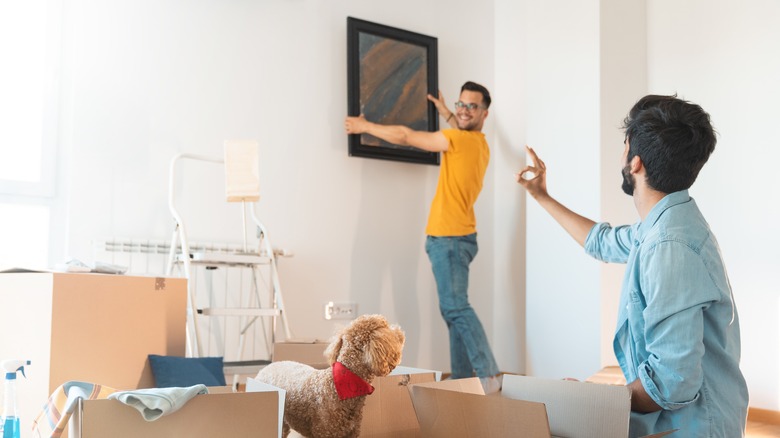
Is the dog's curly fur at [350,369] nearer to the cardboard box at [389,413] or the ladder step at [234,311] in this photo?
the cardboard box at [389,413]

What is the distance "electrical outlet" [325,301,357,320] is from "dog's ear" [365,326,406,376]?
7.29 feet

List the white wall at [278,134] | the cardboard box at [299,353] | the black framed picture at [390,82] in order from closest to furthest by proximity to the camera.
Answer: the cardboard box at [299,353] < the white wall at [278,134] < the black framed picture at [390,82]

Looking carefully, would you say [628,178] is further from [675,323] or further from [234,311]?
[234,311]

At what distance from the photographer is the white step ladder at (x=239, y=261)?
2945 mm

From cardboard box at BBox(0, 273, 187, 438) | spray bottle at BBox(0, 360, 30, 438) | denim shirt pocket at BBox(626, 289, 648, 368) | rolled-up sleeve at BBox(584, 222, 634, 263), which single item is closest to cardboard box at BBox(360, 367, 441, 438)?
denim shirt pocket at BBox(626, 289, 648, 368)

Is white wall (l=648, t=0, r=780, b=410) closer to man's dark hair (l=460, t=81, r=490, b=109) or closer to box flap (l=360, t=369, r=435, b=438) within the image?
man's dark hair (l=460, t=81, r=490, b=109)

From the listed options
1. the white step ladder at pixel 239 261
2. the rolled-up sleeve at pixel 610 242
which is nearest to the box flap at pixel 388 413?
the rolled-up sleeve at pixel 610 242

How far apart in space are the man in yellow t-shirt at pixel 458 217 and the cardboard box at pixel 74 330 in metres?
1.80

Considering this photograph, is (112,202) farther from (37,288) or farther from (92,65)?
(37,288)

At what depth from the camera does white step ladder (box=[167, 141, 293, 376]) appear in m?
2.95

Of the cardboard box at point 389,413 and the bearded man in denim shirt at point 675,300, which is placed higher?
the bearded man in denim shirt at point 675,300

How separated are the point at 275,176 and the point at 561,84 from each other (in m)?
1.58

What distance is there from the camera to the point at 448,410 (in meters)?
1.32

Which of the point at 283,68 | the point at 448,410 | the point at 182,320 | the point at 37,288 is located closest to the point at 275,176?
the point at 283,68
